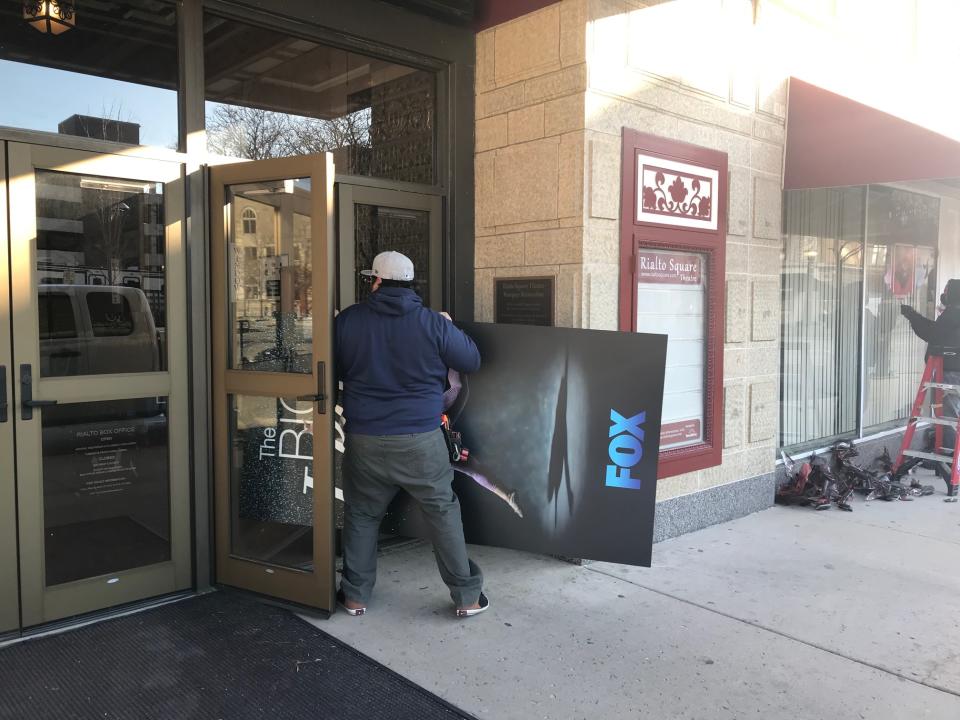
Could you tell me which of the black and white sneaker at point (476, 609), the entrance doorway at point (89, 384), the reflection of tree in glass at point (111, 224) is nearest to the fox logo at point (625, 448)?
the black and white sneaker at point (476, 609)

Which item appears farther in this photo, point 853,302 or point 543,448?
point 853,302

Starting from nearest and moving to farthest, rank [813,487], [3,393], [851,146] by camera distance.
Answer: [3,393] < [851,146] < [813,487]

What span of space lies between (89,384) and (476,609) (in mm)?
2244

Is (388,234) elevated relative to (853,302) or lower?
elevated

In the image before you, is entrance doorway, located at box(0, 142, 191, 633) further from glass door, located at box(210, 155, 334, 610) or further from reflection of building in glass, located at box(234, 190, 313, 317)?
reflection of building in glass, located at box(234, 190, 313, 317)

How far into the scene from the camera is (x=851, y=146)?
569cm

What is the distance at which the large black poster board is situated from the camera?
4.11m

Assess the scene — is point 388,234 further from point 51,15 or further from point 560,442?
point 51,15

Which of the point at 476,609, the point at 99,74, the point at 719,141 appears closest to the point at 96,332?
the point at 99,74

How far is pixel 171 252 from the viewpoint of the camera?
13.3ft

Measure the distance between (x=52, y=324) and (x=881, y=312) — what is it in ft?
25.0

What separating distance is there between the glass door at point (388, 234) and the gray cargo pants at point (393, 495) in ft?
3.70

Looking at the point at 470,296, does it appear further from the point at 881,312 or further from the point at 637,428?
the point at 881,312

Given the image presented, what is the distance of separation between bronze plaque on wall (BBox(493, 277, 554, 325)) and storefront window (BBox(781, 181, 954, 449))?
277cm
